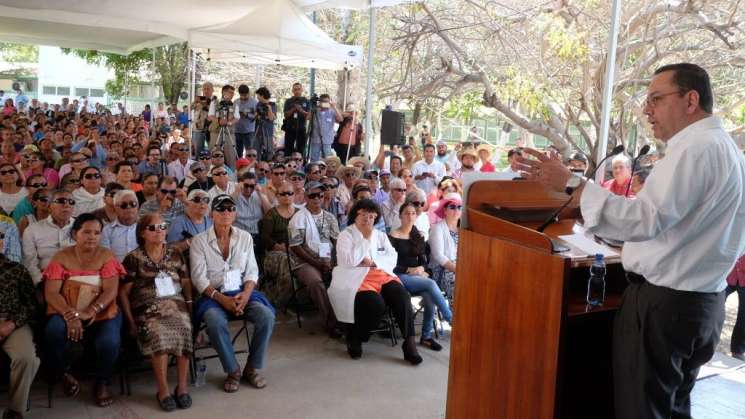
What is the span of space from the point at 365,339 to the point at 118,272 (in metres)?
1.77

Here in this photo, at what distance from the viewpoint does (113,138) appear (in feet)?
31.0

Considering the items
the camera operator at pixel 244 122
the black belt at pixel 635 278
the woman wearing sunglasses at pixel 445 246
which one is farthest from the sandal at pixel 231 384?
the camera operator at pixel 244 122

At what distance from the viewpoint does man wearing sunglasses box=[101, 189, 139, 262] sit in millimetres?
4508

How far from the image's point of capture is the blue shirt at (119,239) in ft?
14.7

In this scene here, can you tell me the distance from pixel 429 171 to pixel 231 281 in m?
4.75

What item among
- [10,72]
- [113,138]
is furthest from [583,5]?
[10,72]

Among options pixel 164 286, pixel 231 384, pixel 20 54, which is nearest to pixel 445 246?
pixel 231 384

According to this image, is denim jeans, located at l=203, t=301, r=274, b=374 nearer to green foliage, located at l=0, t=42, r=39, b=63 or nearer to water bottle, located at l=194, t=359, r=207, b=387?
water bottle, located at l=194, t=359, r=207, b=387

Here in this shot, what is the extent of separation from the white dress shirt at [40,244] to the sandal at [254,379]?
4.86 feet

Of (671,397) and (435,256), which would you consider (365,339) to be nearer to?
(435,256)

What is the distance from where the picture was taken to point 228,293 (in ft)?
13.6

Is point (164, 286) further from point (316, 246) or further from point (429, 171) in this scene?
point (429, 171)

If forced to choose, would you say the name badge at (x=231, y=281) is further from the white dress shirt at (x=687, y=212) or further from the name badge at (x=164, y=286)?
the white dress shirt at (x=687, y=212)

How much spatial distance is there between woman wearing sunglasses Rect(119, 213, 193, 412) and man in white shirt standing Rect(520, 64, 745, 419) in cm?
253
